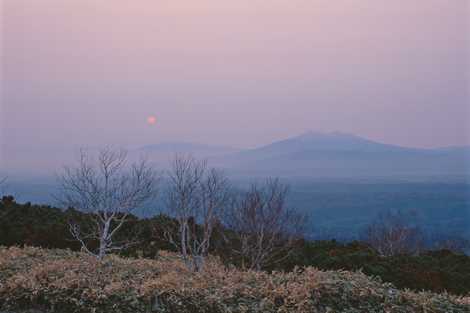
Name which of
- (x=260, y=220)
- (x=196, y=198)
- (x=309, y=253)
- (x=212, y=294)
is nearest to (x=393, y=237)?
(x=309, y=253)

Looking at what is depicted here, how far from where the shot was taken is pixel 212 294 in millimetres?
9086

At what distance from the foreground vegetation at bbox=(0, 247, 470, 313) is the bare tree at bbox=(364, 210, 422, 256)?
15.2m

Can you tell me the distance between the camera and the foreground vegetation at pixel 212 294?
8758 mm

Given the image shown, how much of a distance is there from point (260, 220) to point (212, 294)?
16.4 ft

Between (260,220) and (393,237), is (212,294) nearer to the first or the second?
(260,220)

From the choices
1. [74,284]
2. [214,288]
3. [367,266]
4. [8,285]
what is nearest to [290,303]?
[214,288]

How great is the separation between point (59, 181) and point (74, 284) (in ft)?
26.1

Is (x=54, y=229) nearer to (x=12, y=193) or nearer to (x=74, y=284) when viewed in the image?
(x=12, y=193)

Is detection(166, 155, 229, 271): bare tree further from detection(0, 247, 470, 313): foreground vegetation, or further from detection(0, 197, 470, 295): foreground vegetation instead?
detection(0, 247, 470, 313): foreground vegetation

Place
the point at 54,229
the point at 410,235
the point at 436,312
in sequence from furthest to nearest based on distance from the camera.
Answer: the point at 410,235
the point at 54,229
the point at 436,312

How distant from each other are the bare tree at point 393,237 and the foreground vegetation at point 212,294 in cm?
1521

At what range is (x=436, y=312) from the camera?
8.62 meters

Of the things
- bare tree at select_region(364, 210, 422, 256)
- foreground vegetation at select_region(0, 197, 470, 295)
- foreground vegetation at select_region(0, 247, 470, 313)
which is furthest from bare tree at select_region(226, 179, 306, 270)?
bare tree at select_region(364, 210, 422, 256)

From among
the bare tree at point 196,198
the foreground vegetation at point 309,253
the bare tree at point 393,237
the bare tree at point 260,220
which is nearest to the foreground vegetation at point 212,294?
the bare tree at point 196,198
